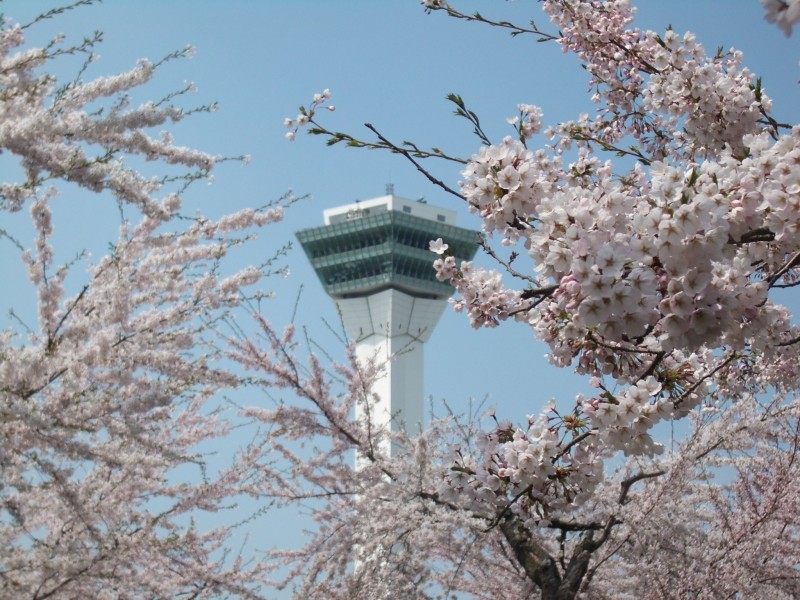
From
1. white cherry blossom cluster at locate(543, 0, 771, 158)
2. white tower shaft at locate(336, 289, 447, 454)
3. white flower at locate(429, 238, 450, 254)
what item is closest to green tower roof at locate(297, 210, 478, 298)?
white tower shaft at locate(336, 289, 447, 454)

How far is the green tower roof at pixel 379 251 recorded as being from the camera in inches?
1607

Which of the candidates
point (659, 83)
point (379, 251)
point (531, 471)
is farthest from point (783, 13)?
point (379, 251)

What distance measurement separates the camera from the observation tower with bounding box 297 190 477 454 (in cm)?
4081

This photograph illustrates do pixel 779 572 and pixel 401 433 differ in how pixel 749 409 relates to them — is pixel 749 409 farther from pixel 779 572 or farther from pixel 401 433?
pixel 401 433

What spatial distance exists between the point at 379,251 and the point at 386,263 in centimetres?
78

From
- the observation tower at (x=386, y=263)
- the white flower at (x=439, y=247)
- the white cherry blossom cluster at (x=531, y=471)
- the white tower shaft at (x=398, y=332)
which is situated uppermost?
the observation tower at (x=386, y=263)

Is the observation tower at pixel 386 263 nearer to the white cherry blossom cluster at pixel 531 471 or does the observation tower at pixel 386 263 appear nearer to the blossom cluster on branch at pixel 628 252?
the blossom cluster on branch at pixel 628 252

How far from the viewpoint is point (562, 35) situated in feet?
16.2

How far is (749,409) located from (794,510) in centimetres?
104

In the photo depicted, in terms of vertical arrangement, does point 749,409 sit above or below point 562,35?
below

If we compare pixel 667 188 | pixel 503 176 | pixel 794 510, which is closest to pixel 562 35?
pixel 503 176

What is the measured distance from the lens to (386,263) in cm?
4100

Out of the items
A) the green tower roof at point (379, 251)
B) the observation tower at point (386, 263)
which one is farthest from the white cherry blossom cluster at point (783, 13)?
the green tower roof at point (379, 251)

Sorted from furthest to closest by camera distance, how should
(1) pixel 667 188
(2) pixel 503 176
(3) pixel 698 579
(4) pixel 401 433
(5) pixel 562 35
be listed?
(4) pixel 401 433
(3) pixel 698 579
(5) pixel 562 35
(2) pixel 503 176
(1) pixel 667 188
